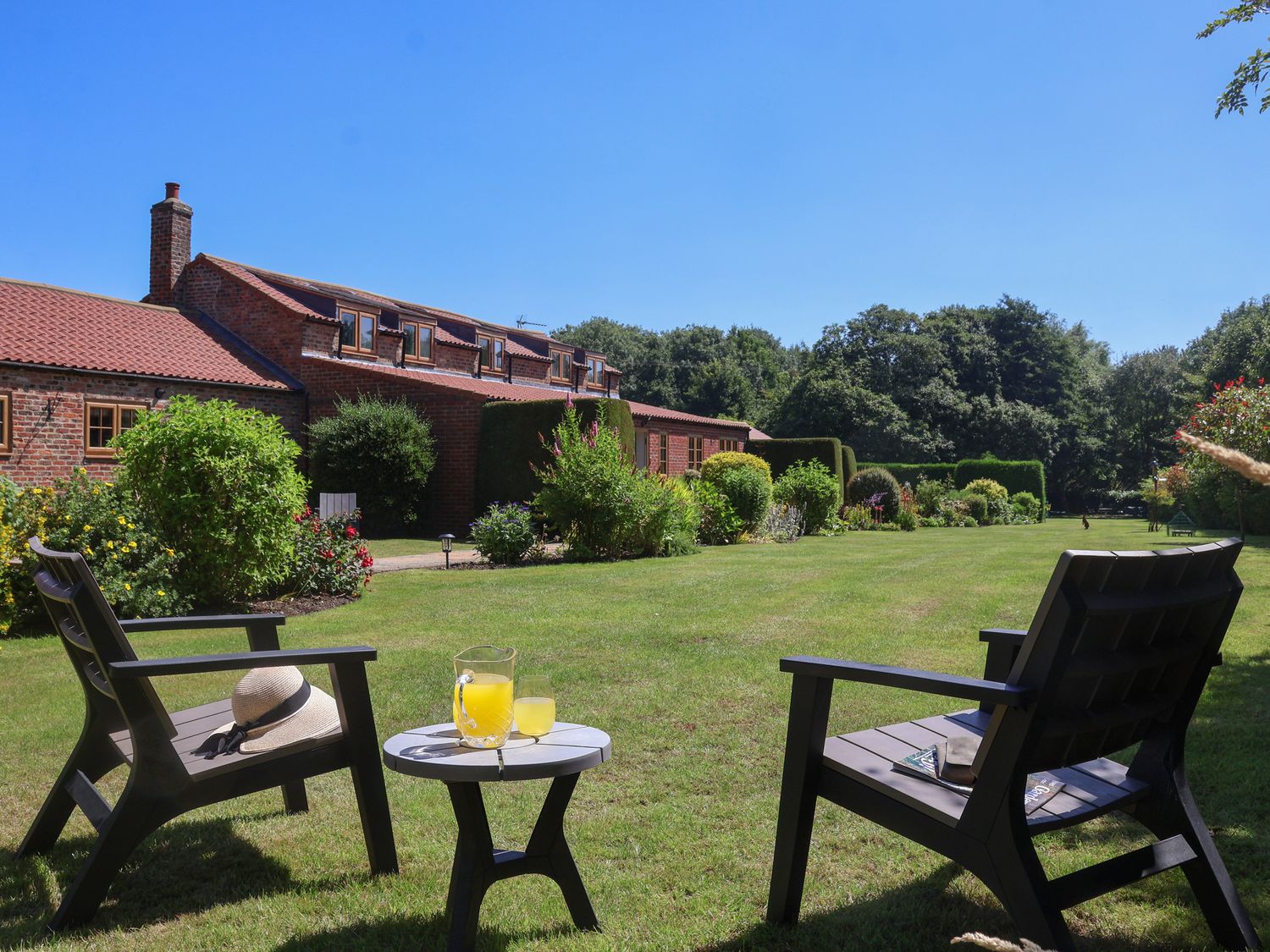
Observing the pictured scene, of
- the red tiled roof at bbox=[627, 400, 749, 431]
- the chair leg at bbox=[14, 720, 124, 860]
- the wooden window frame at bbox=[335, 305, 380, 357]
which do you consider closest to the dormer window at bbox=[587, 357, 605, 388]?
the red tiled roof at bbox=[627, 400, 749, 431]

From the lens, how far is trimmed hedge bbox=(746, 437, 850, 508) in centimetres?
2667

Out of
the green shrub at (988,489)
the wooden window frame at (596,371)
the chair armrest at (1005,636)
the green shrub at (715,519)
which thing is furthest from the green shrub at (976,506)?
the chair armrest at (1005,636)

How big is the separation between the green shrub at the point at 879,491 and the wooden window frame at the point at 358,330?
14643 millimetres

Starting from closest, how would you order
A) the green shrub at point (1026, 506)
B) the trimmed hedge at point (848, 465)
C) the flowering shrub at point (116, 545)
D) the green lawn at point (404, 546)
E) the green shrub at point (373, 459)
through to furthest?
the flowering shrub at point (116, 545), the green lawn at point (404, 546), the green shrub at point (373, 459), the trimmed hedge at point (848, 465), the green shrub at point (1026, 506)

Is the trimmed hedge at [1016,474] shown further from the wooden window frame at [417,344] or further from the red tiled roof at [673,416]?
the wooden window frame at [417,344]

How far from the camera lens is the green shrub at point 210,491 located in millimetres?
8773

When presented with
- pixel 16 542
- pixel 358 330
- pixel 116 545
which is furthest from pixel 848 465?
pixel 16 542

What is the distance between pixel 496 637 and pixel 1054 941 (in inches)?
229

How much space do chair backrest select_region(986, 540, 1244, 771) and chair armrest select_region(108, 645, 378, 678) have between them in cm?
205

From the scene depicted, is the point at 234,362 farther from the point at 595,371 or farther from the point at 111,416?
the point at 595,371

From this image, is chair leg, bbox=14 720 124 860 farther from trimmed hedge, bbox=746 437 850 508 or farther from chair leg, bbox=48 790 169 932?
trimmed hedge, bbox=746 437 850 508

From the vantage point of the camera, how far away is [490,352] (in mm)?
29469

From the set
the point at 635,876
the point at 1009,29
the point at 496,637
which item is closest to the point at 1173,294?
the point at 1009,29

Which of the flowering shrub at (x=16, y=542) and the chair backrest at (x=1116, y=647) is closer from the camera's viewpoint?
the chair backrest at (x=1116, y=647)
